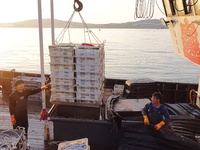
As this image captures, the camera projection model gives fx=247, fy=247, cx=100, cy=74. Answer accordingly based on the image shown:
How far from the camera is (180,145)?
601 centimetres

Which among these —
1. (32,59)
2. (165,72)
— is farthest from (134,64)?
(32,59)

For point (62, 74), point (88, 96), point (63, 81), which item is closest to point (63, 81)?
point (63, 81)

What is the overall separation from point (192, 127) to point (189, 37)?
343cm

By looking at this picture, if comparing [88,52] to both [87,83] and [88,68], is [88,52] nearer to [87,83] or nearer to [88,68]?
[88,68]

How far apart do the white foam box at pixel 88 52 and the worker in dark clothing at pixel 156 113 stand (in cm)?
229

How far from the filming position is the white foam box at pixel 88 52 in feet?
25.0

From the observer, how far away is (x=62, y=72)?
7.95 metres

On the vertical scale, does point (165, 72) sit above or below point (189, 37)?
below

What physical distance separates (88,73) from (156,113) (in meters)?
2.55

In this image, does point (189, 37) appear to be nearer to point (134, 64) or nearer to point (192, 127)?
point (192, 127)

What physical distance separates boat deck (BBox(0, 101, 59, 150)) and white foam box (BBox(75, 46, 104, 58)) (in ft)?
9.27

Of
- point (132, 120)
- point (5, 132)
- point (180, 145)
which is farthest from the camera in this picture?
point (132, 120)

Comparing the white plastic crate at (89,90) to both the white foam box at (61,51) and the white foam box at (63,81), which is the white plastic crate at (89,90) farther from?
the white foam box at (61,51)

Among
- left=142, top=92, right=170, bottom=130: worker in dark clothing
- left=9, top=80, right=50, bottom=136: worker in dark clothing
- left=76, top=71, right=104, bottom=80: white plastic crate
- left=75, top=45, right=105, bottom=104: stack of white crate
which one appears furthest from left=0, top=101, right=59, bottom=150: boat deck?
left=142, top=92, right=170, bottom=130: worker in dark clothing
